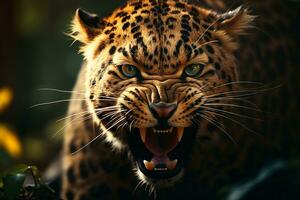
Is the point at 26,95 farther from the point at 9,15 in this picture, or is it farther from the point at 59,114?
the point at 9,15

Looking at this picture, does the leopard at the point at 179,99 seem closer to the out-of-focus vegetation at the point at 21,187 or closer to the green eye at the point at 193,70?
the green eye at the point at 193,70

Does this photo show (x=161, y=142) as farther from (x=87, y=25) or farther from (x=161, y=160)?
(x=87, y=25)

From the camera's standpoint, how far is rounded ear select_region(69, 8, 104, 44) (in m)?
5.78

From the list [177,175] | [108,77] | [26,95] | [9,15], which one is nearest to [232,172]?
[177,175]

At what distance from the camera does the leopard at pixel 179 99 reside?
532 cm

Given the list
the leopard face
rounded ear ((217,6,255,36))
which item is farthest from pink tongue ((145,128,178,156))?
rounded ear ((217,6,255,36))

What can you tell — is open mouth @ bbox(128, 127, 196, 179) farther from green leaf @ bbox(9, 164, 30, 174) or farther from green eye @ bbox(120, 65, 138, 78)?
green leaf @ bbox(9, 164, 30, 174)

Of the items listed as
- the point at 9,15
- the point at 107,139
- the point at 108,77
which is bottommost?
the point at 107,139

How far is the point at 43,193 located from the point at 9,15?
515cm

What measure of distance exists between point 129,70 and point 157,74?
0.20 metres

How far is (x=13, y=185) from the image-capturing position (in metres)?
4.85

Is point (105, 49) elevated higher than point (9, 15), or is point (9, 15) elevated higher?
point (9, 15)

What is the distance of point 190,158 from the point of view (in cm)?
586

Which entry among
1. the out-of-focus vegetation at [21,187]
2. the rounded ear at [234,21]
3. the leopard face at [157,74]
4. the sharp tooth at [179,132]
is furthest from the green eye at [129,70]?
the out-of-focus vegetation at [21,187]
